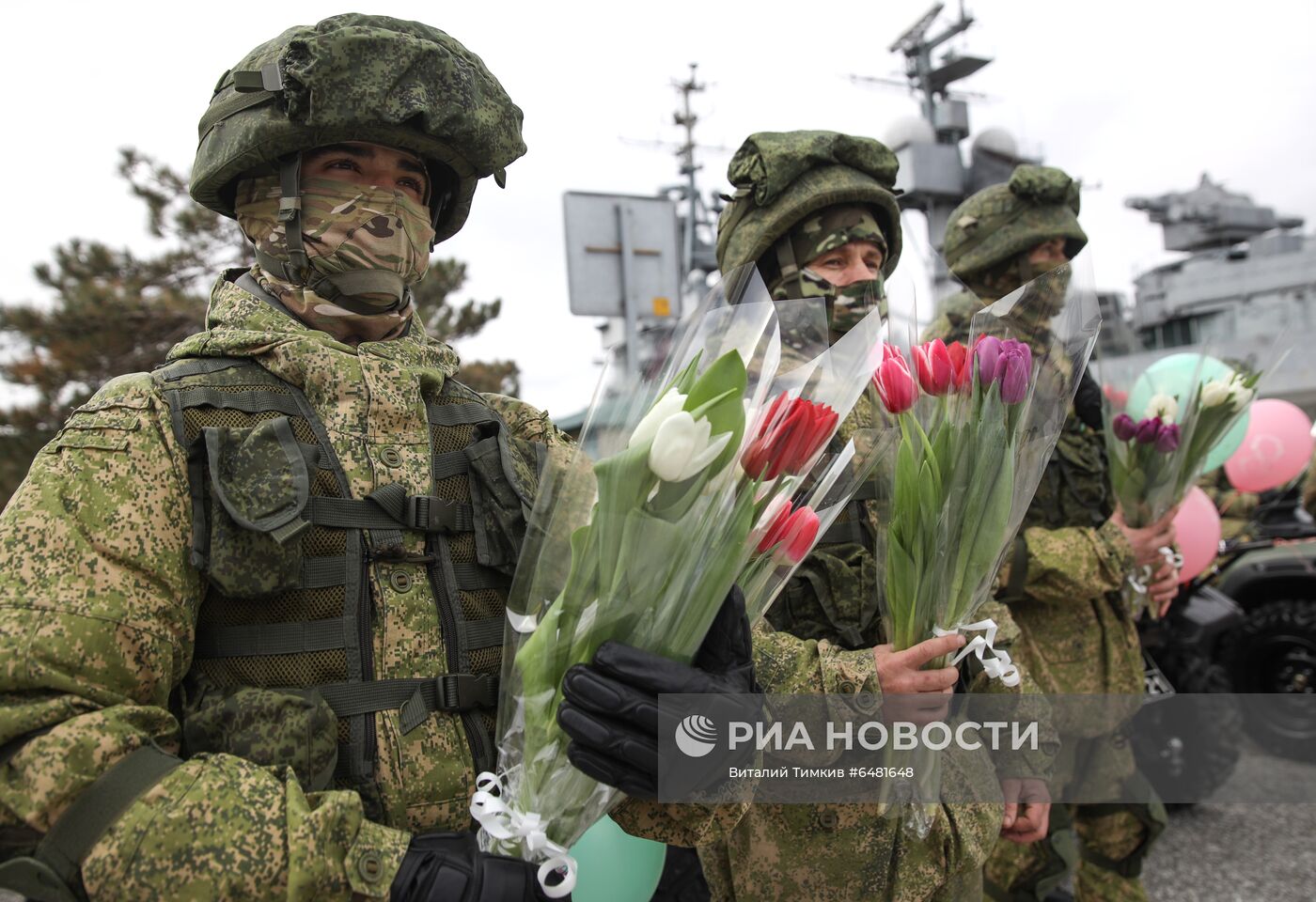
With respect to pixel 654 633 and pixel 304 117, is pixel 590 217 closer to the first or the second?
pixel 304 117

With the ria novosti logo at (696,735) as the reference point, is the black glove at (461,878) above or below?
below

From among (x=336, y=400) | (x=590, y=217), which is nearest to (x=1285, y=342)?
(x=336, y=400)

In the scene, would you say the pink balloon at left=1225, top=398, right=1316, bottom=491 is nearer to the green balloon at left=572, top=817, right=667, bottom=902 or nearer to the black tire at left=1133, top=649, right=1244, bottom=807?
the black tire at left=1133, top=649, right=1244, bottom=807

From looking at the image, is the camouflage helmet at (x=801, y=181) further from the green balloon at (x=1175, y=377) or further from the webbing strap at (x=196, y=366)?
the webbing strap at (x=196, y=366)

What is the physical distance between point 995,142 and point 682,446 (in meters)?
21.5

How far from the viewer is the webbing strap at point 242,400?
1.70 m

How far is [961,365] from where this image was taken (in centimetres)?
195

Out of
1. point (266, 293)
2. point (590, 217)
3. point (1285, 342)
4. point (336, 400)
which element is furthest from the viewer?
point (590, 217)

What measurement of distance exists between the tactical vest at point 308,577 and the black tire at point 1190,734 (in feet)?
16.4

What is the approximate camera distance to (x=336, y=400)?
1833 mm

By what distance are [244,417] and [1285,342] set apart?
3599 millimetres

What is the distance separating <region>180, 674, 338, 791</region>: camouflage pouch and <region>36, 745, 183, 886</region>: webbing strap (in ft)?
0.58

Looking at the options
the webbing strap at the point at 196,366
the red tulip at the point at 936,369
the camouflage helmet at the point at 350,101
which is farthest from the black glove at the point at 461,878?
the camouflage helmet at the point at 350,101

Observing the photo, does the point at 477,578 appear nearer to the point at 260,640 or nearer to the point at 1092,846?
the point at 260,640
